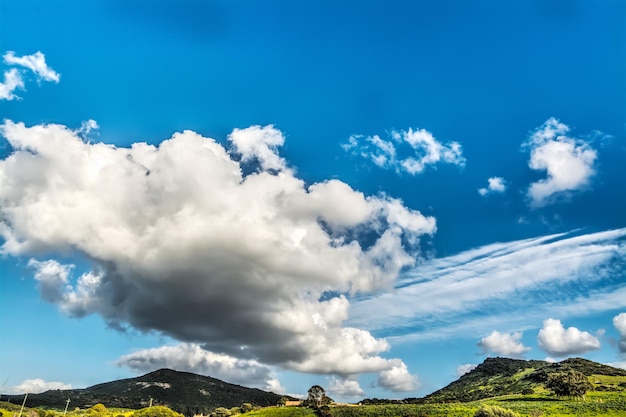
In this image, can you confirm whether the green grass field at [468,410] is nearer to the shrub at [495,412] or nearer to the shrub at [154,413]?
the shrub at [154,413]

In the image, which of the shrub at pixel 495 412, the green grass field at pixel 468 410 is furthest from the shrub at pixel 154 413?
the shrub at pixel 495 412

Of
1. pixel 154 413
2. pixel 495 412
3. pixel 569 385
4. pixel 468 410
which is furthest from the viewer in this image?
pixel 569 385

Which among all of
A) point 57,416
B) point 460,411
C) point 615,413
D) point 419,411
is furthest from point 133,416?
point 615,413

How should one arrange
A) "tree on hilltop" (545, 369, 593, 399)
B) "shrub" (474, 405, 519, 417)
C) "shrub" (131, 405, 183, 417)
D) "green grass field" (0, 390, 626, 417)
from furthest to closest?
"tree on hilltop" (545, 369, 593, 399)
"shrub" (131, 405, 183, 417)
"green grass field" (0, 390, 626, 417)
"shrub" (474, 405, 519, 417)

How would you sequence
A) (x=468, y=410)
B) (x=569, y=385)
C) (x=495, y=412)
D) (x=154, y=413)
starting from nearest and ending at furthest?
(x=495, y=412)
(x=468, y=410)
(x=154, y=413)
(x=569, y=385)

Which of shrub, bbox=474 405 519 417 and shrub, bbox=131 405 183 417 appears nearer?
shrub, bbox=474 405 519 417

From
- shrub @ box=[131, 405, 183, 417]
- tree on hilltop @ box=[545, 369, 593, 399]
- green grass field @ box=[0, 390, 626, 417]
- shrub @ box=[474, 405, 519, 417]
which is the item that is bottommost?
shrub @ box=[131, 405, 183, 417]

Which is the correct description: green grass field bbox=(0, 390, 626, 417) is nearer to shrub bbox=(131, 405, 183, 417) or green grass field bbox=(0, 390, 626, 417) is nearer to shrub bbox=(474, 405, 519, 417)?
shrub bbox=(131, 405, 183, 417)

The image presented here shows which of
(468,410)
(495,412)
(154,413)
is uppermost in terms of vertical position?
(468,410)

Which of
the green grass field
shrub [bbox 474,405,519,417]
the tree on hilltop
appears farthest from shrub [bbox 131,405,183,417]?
the tree on hilltop

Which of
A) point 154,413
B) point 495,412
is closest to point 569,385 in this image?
point 495,412

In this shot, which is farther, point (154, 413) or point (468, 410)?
point (154, 413)

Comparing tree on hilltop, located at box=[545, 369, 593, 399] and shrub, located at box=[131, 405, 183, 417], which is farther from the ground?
tree on hilltop, located at box=[545, 369, 593, 399]

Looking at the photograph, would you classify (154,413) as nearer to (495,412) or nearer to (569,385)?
(495,412)
